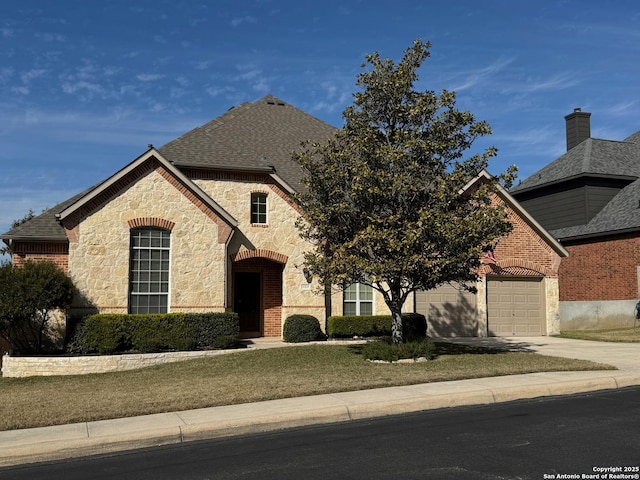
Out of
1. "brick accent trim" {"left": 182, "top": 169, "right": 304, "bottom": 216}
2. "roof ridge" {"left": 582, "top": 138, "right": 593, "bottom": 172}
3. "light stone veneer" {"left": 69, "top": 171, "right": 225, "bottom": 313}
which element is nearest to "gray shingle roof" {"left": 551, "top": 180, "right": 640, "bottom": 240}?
"roof ridge" {"left": 582, "top": 138, "right": 593, "bottom": 172}

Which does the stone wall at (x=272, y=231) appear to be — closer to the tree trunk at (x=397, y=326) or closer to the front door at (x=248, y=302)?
the front door at (x=248, y=302)

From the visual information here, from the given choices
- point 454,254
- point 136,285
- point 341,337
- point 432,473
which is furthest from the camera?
point 341,337

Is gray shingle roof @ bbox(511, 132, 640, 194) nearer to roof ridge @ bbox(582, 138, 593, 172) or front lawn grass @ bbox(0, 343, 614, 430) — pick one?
roof ridge @ bbox(582, 138, 593, 172)

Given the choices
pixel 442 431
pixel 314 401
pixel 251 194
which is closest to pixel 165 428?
pixel 314 401

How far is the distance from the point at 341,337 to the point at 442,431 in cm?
1287

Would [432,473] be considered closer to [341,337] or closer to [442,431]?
[442,431]

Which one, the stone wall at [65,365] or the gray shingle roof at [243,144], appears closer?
the stone wall at [65,365]

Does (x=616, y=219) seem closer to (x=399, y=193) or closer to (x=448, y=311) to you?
(x=448, y=311)

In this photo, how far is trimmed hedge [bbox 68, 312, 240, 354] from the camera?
1708 centimetres

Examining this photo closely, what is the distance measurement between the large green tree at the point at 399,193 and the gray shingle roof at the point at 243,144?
6.82 metres

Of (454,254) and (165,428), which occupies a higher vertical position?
(454,254)

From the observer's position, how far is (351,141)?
1523 cm

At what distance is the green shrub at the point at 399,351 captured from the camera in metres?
14.7

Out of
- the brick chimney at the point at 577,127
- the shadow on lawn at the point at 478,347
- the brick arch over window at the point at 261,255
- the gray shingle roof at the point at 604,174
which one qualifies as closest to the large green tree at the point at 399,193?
the shadow on lawn at the point at 478,347
